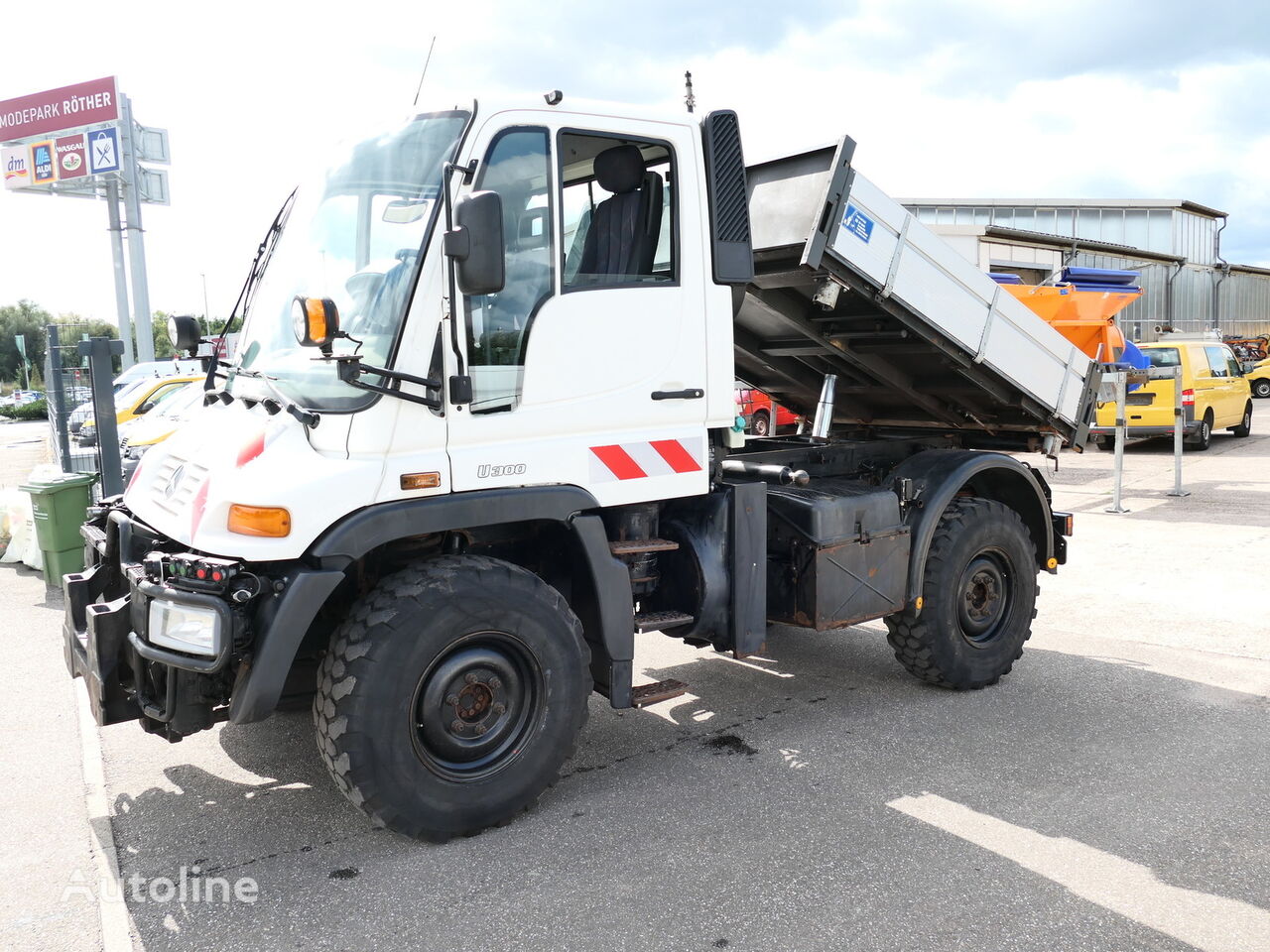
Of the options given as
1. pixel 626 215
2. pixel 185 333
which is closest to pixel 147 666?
pixel 185 333

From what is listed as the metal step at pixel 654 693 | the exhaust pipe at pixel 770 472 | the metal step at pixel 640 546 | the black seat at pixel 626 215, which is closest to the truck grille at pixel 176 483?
the metal step at pixel 640 546

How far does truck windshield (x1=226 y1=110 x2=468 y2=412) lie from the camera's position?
3725 millimetres

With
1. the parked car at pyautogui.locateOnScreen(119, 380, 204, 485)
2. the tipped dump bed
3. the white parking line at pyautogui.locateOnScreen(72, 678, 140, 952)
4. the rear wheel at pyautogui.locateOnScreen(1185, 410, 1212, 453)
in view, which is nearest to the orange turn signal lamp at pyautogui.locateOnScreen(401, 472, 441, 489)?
the white parking line at pyautogui.locateOnScreen(72, 678, 140, 952)

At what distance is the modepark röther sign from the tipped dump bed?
89.0 ft

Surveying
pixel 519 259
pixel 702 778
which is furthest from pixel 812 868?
pixel 519 259

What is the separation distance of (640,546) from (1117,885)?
2191 millimetres

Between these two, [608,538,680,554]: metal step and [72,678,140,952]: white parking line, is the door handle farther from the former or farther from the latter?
A: [72,678,140,952]: white parking line

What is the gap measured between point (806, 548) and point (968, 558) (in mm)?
1194

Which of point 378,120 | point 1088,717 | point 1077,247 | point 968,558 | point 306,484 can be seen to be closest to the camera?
point 306,484

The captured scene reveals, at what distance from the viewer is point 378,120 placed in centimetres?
412

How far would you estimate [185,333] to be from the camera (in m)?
4.75

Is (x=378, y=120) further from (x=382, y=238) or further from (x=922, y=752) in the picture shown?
(x=922, y=752)

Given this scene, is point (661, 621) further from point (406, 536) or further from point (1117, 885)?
point (1117, 885)

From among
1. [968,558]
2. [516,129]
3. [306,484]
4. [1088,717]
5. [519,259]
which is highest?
[516,129]
